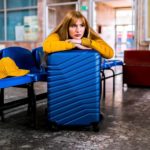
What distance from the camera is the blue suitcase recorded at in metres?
2.58

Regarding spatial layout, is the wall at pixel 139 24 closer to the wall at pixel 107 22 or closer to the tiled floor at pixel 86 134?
the wall at pixel 107 22

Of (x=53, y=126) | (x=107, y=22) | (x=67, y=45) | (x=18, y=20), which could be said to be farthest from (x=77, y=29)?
(x=107, y=22)

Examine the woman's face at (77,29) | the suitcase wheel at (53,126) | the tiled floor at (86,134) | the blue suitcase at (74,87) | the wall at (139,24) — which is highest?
the wall at (139,24)

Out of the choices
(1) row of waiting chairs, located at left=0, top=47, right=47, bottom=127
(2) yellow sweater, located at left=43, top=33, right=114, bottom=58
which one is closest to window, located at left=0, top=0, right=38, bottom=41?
(1) row of waiting chairs, located at left=0, top=47, right=47, bottom=127

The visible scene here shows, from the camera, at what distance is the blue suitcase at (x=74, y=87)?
258 cm

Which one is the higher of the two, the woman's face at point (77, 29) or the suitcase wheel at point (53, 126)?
the woman's face at point (77, 29)

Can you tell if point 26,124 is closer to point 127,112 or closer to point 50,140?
point 50,140

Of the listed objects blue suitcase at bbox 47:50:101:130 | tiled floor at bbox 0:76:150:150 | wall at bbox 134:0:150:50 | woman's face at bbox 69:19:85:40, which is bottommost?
tiled floor at bbox 0:76:150:150

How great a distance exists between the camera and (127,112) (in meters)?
3.59

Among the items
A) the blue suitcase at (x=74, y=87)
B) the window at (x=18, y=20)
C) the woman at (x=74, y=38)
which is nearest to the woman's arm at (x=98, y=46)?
the woman at (x=74, y=38)

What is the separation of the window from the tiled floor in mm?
8057

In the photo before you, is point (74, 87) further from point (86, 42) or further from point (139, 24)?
point (139, 24)

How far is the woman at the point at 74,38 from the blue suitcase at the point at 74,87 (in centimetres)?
8

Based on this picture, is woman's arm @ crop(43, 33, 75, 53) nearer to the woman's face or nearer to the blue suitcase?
the blue suitcase
